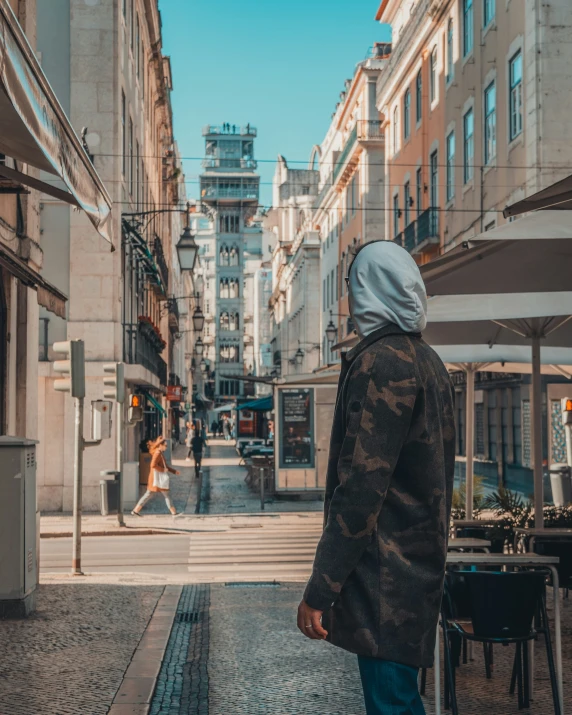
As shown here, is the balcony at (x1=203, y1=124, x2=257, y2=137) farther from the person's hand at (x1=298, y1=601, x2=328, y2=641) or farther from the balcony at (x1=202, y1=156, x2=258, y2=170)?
the person's hand at (x1=298, y1=601, x2=328, y2=641)

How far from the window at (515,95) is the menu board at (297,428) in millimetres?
7692

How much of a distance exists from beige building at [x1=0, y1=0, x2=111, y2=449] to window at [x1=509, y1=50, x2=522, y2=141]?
15.0 metres

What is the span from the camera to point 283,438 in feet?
92.2

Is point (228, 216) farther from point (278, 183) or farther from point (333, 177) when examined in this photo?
point (333, 177)

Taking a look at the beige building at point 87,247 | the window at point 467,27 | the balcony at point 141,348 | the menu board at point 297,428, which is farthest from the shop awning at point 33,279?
the window at point 467,27

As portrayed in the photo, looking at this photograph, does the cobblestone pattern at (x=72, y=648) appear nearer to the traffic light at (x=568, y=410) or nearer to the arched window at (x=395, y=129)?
the traffic light at (x=568, y=410)

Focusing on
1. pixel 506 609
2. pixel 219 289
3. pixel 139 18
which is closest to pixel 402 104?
pixel 139 18

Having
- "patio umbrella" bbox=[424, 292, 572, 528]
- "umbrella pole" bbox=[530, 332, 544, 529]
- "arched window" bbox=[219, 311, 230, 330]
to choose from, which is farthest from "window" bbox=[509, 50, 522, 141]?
"arched window" bbox=[219, 311, 230, 330]

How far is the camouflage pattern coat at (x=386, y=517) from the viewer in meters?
3.33

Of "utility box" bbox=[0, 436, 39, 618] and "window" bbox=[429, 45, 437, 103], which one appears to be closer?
"utility box" bbox=[0, 436, 39, 618]

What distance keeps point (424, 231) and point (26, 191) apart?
2477 centimetres

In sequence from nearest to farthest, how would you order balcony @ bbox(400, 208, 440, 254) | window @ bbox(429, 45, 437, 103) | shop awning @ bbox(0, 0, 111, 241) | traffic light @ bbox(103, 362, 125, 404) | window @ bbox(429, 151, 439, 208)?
shop awning @ bbox(0, 0, 111, 241) < traffic light @ bbox(103, 362, 125, 404) < balcony @ bbox(400, 208, 440, 254) < window @ bbox(429, 151, 439, 208) < window @ bbox(429, 45, 437, 103)

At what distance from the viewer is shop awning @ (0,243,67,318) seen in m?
10.5

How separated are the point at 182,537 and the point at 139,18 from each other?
24.7 meters
